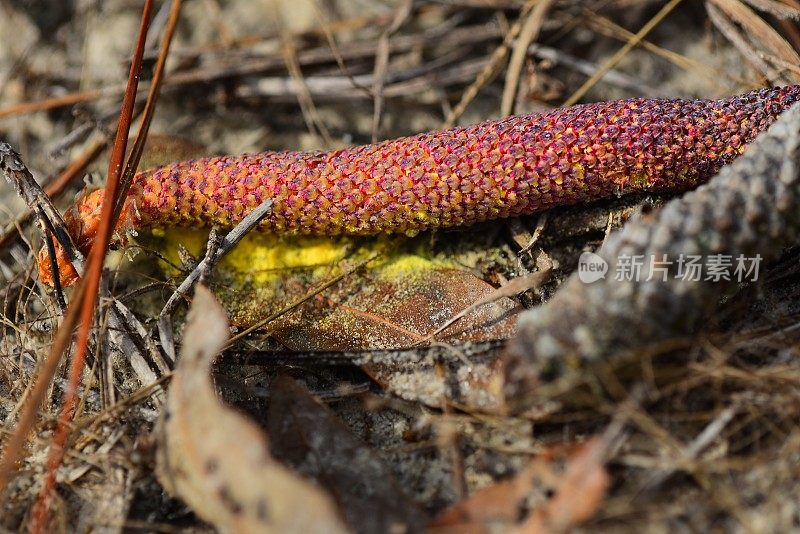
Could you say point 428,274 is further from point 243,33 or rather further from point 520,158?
point 243,33

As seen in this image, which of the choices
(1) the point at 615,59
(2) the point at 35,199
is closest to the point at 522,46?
(1) the point at 615,59

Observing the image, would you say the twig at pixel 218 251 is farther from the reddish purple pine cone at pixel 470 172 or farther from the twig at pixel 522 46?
the twig at pixel 522 46

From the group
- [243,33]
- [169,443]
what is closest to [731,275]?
[169,443]

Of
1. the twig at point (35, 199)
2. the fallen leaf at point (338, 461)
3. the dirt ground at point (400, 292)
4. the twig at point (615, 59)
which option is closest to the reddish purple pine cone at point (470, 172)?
the twig at point (35, 199)

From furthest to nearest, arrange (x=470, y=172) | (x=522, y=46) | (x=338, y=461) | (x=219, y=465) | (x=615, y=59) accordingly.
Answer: (x=522, y=46), (x=615, y=59), (x=470, y=172), (x=338, y=461), (x=219, y=465)

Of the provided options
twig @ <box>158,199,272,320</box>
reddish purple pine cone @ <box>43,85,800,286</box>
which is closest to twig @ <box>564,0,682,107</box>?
reddish purple pine cone @ <box>43,85,800,286</box>

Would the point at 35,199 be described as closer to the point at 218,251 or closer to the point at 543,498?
the point at 218,251
